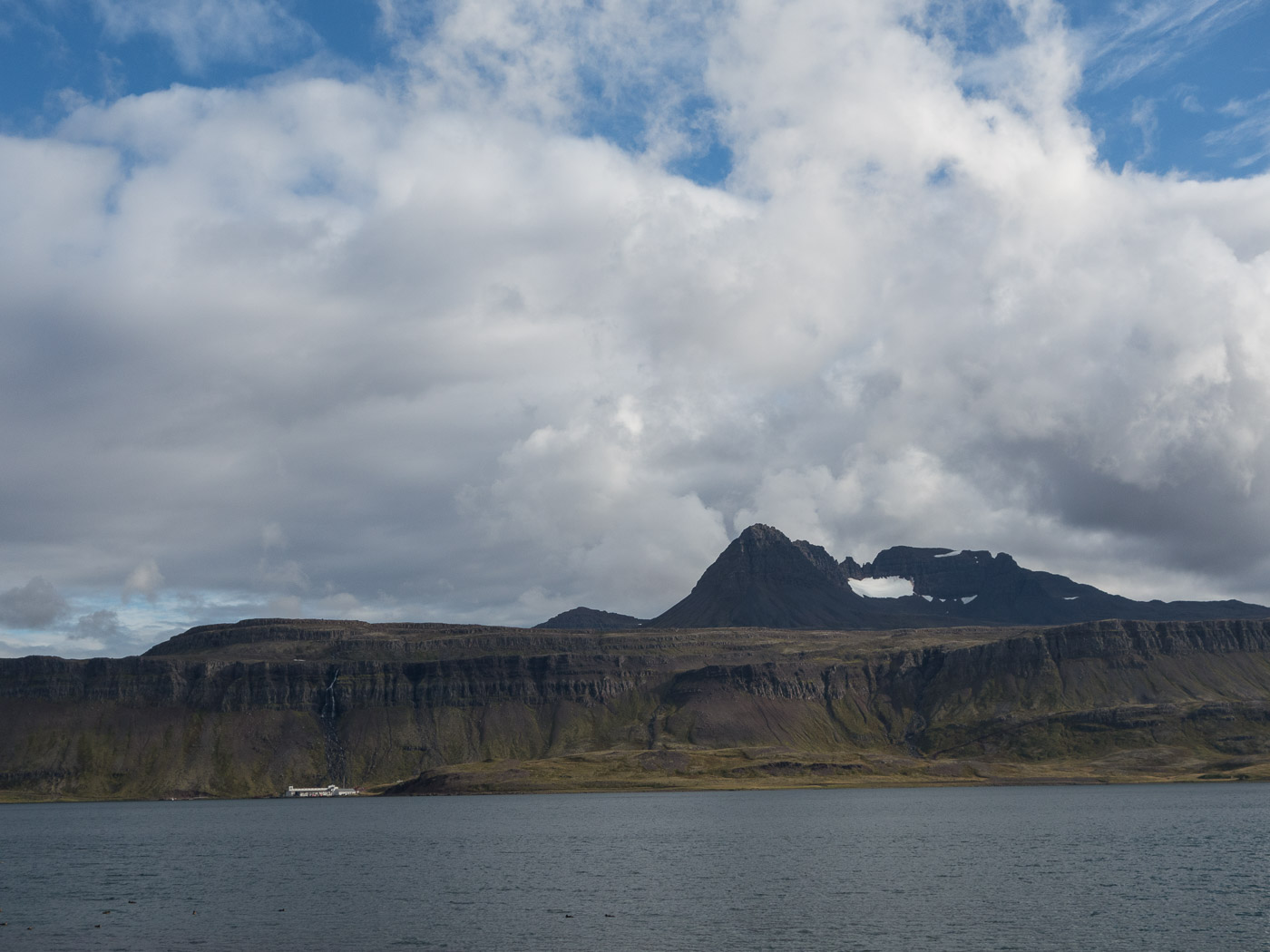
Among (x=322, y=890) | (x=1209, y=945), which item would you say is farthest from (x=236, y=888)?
(x=1209, y=945)

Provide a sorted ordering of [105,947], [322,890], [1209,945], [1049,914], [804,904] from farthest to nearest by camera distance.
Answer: [322,890] → [804,904] → [1049,914] → [105,947] → [1209,945]

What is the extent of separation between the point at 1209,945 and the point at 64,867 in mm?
158112

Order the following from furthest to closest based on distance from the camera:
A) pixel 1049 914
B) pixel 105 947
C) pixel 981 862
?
pixel 981 862 → pixel 1049 914 → pixel 105 947

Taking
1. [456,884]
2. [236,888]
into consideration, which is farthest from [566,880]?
[236,888]

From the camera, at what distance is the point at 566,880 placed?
5699 inches

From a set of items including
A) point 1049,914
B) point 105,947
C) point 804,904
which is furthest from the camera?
point 804,904

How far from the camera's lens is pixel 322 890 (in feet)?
463

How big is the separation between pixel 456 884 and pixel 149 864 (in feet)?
216

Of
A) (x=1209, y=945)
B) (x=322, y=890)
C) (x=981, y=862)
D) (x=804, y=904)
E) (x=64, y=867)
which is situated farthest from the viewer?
(x=64, y=867)

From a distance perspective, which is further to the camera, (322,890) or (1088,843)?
(1088,843)

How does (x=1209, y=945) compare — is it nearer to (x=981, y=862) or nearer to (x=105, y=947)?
(x=981, y=862)

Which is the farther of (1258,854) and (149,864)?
(149,864)

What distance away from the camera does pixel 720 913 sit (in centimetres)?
11519

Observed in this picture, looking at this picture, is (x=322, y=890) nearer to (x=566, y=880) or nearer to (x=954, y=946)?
(x=566, y=880)
